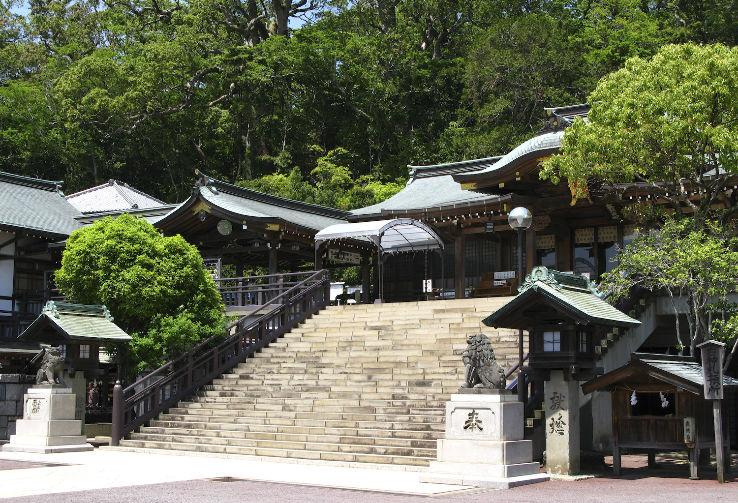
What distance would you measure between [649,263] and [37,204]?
24.3 metres

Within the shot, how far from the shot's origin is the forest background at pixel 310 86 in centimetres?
4181

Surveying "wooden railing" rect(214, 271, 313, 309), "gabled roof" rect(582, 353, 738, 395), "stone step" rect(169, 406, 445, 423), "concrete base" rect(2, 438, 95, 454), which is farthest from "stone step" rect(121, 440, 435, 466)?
"wooden railing" rect(214, 271, 313, 309)

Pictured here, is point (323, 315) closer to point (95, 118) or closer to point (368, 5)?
point (95, 118)

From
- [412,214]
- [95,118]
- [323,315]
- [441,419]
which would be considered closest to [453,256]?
[412,214]

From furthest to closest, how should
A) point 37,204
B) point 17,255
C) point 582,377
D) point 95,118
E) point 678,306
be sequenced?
point 95,118, point 37,204, point 17,255, point 678,306, point 582,377

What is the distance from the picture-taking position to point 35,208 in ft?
99.9

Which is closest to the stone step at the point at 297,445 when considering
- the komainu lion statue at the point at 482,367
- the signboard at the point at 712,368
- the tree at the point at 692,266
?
the komainu lion statue at the point at 482,367

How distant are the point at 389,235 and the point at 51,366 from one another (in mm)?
12426

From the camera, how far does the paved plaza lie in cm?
1055

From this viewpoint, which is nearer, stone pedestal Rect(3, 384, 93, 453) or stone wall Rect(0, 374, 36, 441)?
stone pedestal Rect(3, 384, 93, 453)

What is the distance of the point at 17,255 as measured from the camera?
28109 millimetres

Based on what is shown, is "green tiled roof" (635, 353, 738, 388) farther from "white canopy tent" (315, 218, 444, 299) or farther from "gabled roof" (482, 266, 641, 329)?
"white canopy tent" (315, 218, 444, 299)

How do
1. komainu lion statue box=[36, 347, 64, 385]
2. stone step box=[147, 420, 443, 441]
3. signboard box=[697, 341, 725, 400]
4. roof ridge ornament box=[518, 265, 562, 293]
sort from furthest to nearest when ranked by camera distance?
komainu lion statue box=[36, 347, 64, 385] → stone step box=[147, 420, 443, 441] → roof ridge ornament box=[518, 265, 562, 293] → signboard box=[697, 341, 725, 400]

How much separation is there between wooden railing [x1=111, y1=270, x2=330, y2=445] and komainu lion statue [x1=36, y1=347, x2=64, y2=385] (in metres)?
1.32
